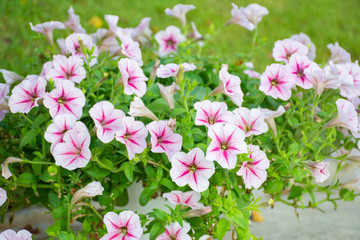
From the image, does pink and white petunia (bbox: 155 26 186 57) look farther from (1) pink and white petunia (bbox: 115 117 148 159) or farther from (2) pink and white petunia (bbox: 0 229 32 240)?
(2) pink and white petunia (bbox: 0 229 32 240)

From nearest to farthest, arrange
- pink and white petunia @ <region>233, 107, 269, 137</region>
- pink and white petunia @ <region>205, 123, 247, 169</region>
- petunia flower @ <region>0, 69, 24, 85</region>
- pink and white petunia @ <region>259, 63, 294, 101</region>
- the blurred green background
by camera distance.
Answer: pink and white petunia @ <region>205, 123, 247, 169</region>
pink and white petunia @ <region>233, 107, 269, 137</region>
pink and white petunia @ <region>259, 63, 294, 101</region>
petunia flower @ <region>0, 69, 24, 85</region>
the blurred green background

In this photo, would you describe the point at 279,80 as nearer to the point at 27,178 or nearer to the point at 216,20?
the point at 27,178

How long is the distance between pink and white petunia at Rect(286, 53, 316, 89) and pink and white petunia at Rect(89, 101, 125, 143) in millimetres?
598

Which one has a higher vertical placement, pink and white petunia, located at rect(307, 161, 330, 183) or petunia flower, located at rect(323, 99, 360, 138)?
petunia flower, located at rect(323, 99, 360, 138)

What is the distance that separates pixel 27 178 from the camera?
154cm

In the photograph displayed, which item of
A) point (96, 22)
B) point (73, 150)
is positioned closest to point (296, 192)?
point (73, 150)

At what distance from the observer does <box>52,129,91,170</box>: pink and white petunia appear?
1291mm

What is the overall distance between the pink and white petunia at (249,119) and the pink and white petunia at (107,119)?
0.35 m

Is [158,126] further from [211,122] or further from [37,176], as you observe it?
[37,176]

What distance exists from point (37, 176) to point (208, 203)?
0.60 metres

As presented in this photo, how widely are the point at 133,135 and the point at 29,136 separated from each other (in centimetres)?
38

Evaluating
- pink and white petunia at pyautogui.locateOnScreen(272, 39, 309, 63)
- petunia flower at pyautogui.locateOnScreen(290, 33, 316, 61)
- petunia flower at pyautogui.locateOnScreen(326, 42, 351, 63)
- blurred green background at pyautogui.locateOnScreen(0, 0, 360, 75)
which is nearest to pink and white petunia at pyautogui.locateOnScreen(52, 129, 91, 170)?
pink and white petunia at pyautogui.locateOnScreen(272, 39, 309, 63)

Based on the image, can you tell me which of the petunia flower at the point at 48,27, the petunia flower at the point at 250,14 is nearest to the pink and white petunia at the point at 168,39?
the petunia flower at the point at 250,14

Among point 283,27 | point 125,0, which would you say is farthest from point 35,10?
point 283,27
